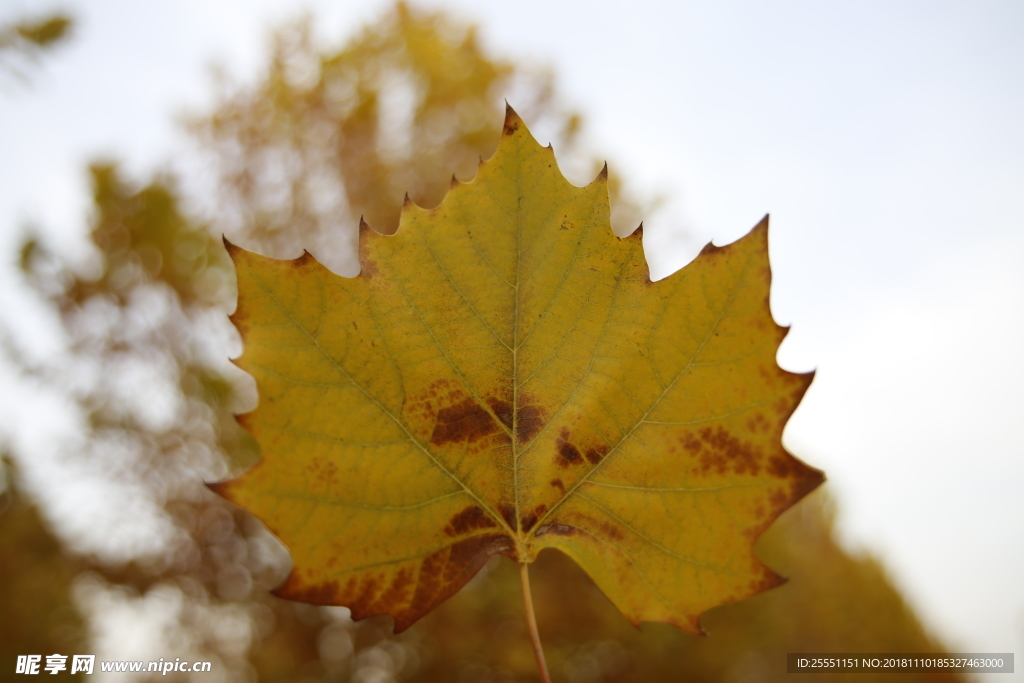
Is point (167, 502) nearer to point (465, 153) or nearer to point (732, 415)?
point (465, 153)

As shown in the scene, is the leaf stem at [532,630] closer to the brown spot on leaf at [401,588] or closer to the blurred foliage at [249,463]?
the brown spot on leaf at [401,588]

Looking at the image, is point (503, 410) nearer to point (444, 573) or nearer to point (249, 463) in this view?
point (444, 573)

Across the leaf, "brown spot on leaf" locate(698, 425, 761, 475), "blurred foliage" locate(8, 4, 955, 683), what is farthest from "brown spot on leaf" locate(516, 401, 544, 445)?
"blurred foliage" locate(8, 4, 955, 683)

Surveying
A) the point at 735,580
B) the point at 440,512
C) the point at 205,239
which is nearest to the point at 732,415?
the point at 735,580

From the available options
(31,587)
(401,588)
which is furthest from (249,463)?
(401,588)

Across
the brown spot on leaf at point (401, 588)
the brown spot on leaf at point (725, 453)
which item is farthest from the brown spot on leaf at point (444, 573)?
the brown spot on leaf at point (725, 453)

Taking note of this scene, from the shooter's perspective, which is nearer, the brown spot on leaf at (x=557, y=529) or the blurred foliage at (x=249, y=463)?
the brown spot on leaf at (x=557, y=529)

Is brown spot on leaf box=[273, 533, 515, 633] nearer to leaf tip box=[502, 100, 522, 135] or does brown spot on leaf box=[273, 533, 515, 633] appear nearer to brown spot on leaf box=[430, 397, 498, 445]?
brown spot on leaf box=[430, 397, 498, 445]
